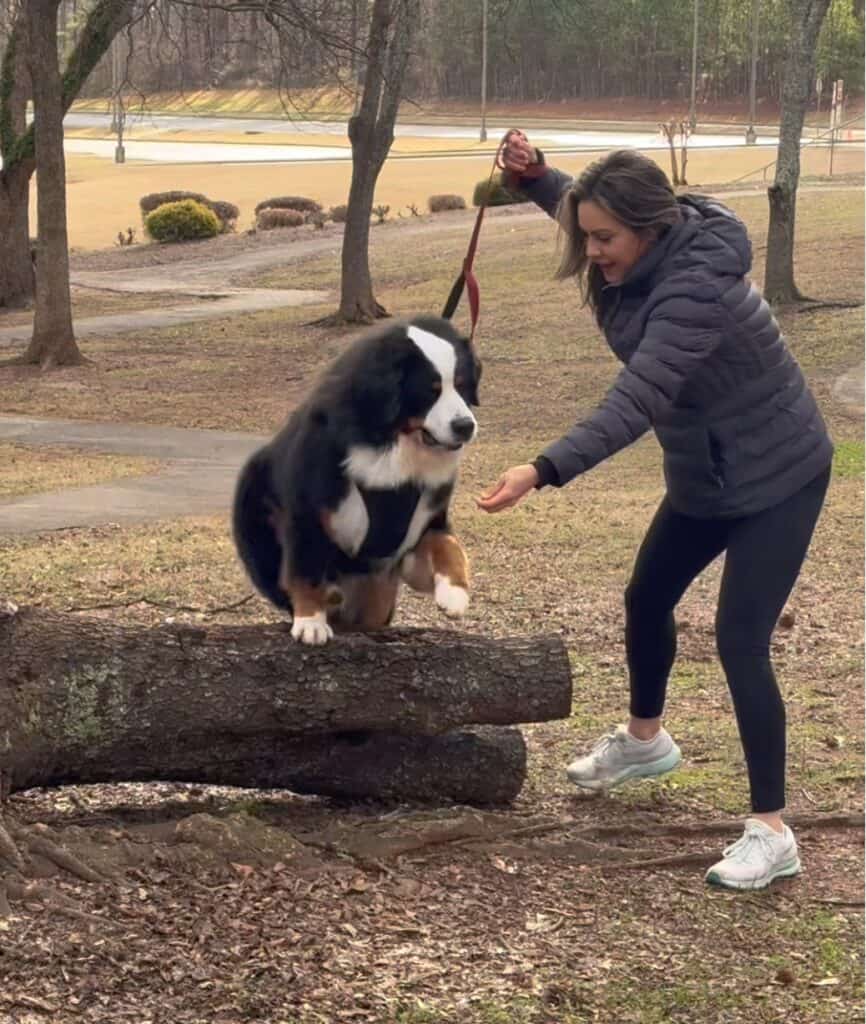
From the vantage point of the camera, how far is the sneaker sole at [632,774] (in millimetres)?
5684

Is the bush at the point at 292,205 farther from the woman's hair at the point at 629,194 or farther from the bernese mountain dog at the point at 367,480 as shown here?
the woman's hair at the point at 629,194

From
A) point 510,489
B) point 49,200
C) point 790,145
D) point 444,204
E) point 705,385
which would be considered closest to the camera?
point 510,489

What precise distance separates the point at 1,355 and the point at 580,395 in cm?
866

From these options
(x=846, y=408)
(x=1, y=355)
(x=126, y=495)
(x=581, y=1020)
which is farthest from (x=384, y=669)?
(x=1, y=355)

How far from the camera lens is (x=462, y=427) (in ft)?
14.4

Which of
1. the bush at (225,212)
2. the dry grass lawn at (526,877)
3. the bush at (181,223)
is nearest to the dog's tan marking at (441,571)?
the dry grass lawn at (526,877)

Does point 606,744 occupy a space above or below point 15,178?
below

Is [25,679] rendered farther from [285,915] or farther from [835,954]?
[835,954]

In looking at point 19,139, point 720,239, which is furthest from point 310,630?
point 19,139

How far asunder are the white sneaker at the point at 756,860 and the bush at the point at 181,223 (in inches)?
1481

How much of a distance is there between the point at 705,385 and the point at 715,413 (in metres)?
0.10

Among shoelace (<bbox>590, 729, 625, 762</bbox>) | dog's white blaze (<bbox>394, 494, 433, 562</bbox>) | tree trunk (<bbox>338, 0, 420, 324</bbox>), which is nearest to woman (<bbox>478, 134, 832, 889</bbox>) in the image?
dog's white blaze (<bbox>394, 494, 433, 562</bbox>)

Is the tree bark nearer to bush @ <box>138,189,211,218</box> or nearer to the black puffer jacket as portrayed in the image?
bush @ <box>138,189,211,218</box>

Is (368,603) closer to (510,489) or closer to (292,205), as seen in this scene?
(510,489)
